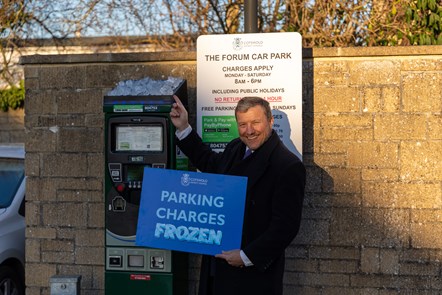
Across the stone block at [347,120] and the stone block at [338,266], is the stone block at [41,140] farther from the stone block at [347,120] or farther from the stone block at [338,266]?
the stone block at [338,266]

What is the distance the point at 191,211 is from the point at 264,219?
55 centimetres

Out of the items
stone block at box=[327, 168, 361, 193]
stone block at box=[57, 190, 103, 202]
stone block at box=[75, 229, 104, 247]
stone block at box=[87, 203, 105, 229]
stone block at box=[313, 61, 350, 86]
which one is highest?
stone block at box=[313, 61, 350, 86]

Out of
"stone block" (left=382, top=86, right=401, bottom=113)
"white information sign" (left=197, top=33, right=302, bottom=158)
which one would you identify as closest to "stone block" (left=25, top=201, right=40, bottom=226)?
"white information sign" (left=197, top=33, right=302, bottom=158)

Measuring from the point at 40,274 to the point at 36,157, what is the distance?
931 mm

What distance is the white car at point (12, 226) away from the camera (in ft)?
21.4

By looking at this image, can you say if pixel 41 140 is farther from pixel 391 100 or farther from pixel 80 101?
pixel 391 100

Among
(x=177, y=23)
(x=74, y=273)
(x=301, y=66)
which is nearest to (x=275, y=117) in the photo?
(x=301, y=66)

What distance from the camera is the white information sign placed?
5.37 metres

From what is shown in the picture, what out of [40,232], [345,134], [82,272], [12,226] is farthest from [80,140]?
[345,134]

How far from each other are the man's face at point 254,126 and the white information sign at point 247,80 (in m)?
1.12

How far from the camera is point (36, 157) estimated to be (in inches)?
235

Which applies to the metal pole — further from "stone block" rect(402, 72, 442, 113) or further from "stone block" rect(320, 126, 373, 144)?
"stone block" rect(402, 72, 442, 113)

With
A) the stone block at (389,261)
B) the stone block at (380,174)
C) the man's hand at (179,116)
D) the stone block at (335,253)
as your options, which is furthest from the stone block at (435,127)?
the man's hand at (179,116)

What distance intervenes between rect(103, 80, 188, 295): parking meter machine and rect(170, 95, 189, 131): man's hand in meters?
0.06
